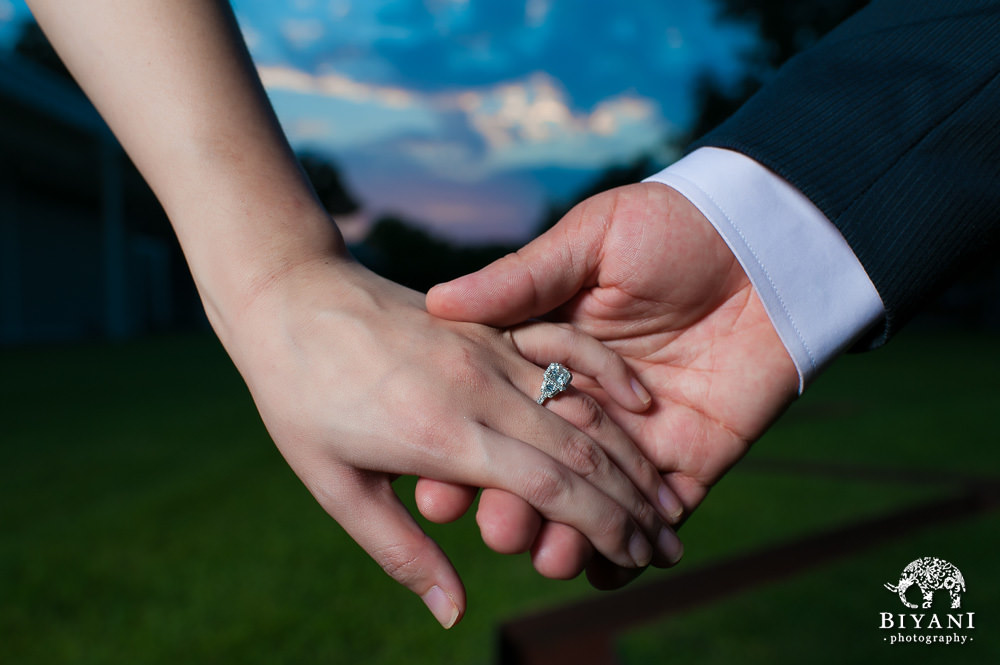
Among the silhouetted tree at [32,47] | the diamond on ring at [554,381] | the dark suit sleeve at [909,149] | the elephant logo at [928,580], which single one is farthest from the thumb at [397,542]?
the silhouetted tree at [32,47]

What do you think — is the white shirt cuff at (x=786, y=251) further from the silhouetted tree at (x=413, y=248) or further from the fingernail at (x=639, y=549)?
the silhouetted tree at (x=413, y=248)

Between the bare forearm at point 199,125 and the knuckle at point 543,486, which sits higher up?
the bare forearm at point 199,125

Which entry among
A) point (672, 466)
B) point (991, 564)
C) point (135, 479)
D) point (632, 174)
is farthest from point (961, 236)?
point (632, 174)

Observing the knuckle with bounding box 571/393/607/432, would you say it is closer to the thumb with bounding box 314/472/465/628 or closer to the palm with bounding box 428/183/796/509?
the palm with bounding box 428/183/796/509

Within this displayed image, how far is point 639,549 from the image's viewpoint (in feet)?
3.62

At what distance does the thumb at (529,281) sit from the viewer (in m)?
1.11

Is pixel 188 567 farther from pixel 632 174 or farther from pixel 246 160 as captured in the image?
pixel 632 174

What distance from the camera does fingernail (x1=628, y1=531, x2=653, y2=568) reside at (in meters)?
1.09

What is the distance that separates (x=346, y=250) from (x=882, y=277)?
873mm

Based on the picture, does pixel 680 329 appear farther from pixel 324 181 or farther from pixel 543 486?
pixel 324 181

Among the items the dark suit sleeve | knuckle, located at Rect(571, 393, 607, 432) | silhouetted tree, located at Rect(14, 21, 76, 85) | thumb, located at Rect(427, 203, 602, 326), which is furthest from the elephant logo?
silhouetted tree, located at Rect(14, 21, 76, 85)

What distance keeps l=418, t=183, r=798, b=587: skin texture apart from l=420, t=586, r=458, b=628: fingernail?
0.39 feet

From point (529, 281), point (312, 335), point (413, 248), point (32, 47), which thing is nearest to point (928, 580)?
point (529, 281)

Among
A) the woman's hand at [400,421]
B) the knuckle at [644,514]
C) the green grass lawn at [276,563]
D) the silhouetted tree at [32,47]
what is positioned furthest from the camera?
the silhouetted tree at [32,47]
